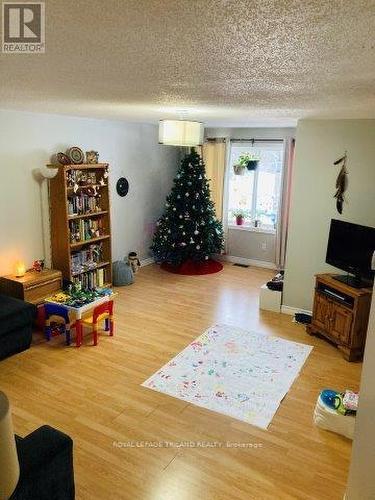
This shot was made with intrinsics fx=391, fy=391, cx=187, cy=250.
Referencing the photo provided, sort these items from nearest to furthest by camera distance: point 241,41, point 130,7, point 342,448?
point 130,7 < point 241,41 < point 342,448

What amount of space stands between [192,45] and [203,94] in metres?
1.31

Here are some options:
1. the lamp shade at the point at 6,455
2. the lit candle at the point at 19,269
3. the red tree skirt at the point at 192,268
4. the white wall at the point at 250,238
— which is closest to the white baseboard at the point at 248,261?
the white wall at the point at 250,238

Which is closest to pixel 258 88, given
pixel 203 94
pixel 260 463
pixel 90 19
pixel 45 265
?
pixel 203 94

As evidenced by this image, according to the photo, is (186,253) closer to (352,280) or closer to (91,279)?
(91,279)

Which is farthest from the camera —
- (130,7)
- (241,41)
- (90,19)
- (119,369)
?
(119,369)

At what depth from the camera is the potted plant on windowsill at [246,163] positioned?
7137 mm

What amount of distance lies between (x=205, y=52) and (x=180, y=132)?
233 centimetres

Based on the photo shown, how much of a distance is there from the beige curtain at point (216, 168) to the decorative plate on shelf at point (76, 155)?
9.06ft

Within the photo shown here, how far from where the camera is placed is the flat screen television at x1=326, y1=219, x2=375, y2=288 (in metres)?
4.17

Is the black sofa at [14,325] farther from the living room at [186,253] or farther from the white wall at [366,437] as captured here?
the white wall at [366,437]

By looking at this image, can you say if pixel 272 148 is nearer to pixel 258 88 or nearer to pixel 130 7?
pixel 258 88

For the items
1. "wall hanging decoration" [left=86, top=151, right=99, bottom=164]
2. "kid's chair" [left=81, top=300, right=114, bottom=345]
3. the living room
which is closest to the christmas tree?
the living room

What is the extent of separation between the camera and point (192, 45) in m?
1.46

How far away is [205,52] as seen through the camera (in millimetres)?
A: 1556
